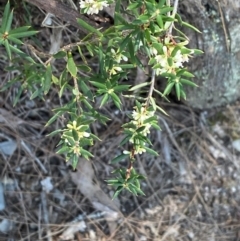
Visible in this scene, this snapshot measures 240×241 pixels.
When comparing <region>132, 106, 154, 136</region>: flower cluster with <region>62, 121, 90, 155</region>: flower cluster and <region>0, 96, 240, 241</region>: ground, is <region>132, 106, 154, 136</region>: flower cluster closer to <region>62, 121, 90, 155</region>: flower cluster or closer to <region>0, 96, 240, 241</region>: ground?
<region>62, 121, 90, 155</region>: flower cluster

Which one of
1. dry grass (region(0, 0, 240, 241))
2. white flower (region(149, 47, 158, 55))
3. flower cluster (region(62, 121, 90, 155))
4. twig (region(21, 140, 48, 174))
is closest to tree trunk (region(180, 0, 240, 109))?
dry grass (region(0, 0, 240, 241))

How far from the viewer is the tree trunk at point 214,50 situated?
1.83 meters

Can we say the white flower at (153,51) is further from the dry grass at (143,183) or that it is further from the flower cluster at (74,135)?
the dry grass at (143,183)

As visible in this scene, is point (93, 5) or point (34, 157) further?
point (34, 157)

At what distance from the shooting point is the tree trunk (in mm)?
1825

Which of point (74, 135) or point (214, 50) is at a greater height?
point (214, 50)

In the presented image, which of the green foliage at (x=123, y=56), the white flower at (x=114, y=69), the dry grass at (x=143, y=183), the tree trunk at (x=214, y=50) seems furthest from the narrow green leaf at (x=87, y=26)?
the dry grass at (x=143, y=183)

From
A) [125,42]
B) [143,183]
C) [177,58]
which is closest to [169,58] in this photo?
[177,58]

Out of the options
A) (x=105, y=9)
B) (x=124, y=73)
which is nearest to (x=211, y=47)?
(x=105, y=9)

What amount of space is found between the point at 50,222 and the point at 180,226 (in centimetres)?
61

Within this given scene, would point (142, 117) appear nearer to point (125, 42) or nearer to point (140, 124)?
point (140, 124)

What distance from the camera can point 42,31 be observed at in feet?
6.83

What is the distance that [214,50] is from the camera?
2.02 metres

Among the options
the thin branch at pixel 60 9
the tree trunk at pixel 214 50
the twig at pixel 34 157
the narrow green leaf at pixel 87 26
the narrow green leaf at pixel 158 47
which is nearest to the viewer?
the narrow green leaf at pixel 158 47
